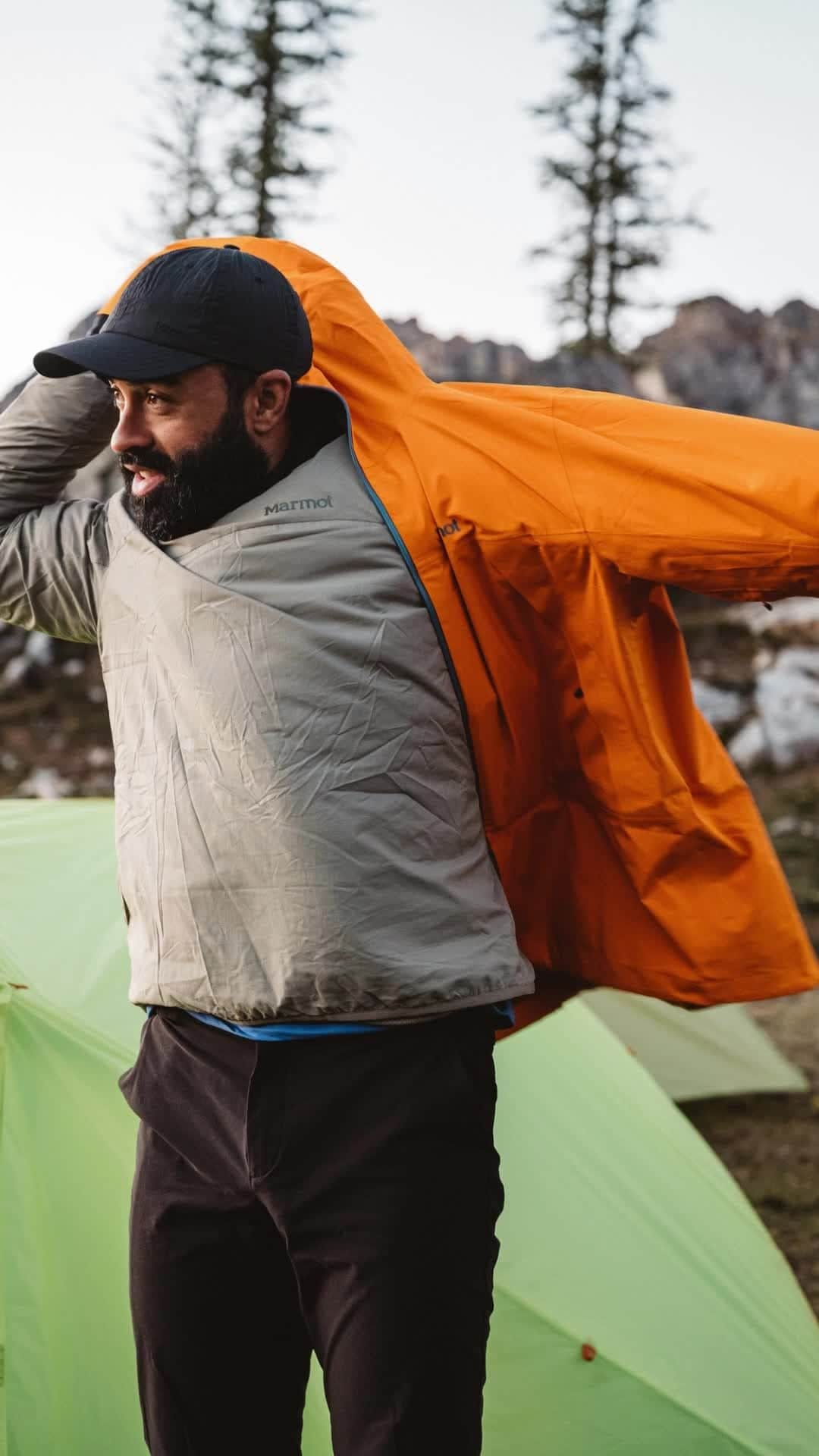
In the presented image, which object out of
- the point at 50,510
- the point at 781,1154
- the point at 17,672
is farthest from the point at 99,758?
the point at 50,510

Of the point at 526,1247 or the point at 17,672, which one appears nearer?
the point at 526,1247

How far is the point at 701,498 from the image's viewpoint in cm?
181

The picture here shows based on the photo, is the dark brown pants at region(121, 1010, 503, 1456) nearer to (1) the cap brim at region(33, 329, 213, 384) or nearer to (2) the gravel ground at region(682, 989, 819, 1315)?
(1) the cap brim at region(33, 329, 213, 384)

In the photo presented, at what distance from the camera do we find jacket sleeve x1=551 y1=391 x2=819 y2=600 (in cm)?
177

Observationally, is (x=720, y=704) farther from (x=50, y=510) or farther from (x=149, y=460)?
(x=149, y=460)

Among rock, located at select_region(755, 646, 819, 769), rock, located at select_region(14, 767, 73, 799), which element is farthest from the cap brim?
rock, located at select_region(755, 646, 819, 769)

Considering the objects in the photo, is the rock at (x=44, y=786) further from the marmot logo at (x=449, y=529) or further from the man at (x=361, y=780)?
the marmot logo at (x=449, y=529)

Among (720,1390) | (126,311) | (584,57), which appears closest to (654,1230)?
(720,1390)

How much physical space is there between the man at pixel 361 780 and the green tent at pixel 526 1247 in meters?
0.57

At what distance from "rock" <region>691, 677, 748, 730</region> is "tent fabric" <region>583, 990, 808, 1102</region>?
7550 mm

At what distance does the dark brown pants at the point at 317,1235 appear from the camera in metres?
1.75

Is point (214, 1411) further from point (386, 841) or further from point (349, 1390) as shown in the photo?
point (386, 841)

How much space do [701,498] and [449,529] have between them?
0.36 m

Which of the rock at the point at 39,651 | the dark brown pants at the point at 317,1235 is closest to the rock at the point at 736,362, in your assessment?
the rock at the point at 39,651
